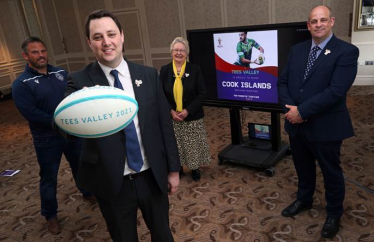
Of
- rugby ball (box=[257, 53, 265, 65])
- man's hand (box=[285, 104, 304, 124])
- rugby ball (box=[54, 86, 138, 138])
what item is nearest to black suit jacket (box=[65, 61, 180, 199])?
rugby ball (box=[54, 86, 138, 138])

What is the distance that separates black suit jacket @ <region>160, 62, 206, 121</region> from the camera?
3.17 m

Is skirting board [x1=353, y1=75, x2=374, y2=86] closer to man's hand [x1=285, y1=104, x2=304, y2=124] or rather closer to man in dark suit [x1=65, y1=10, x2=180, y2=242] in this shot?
man's hand [x1=285, y1=104, x2=304, y2=124]

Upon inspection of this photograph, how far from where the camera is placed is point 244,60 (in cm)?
331

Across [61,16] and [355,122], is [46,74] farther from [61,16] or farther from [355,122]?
[61,16]

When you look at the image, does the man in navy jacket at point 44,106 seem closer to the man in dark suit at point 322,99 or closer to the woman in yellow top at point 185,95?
the woman in yellow top at point 185,95

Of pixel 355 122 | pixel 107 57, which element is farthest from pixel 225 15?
pixel 107 57

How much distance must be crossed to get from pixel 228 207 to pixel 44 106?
73.5 inches

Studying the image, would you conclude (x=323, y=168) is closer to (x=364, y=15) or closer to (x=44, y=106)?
(x=44, y=106)

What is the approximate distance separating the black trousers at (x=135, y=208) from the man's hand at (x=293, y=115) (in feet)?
3.70

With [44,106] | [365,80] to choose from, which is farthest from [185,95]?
[365,80]

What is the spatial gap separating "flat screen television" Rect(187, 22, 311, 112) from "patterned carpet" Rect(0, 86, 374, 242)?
817 millimetres

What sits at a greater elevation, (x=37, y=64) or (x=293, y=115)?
(x=37, y=64)

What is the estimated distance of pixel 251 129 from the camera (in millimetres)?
3943

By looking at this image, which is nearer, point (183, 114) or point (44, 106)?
point (44, 106)
